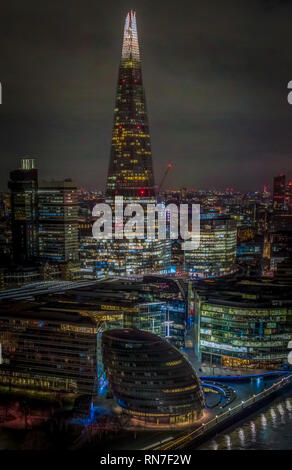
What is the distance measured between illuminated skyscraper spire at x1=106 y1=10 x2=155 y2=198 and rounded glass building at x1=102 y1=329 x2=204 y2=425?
2294cm

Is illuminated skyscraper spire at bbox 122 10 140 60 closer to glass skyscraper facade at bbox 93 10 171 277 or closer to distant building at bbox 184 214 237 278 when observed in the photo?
glass skyscraper facade at bbox 93 10 171 277

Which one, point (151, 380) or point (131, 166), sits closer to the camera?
point (151, 380)

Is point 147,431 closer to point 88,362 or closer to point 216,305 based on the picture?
point 88,362

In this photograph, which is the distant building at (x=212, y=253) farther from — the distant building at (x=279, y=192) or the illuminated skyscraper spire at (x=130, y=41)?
the distant building at (x=279, y=192)

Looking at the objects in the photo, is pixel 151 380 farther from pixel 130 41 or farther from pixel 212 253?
pixel 130 41

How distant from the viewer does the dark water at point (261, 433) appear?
56.6ft

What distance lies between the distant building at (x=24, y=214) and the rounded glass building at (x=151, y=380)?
25.1 m

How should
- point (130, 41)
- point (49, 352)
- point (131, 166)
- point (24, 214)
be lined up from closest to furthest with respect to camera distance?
point (49, 352) → point (130, 41) → point (131, 166) → point (24, 214)

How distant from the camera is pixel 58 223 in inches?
1705

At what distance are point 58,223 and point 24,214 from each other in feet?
8.37

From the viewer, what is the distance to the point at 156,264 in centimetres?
4100

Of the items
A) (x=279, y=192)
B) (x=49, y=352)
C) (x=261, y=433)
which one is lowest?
(x=261, y=433)

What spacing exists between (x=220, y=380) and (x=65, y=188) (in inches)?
981

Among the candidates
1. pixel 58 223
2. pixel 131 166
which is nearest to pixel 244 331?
pixel 131 166
